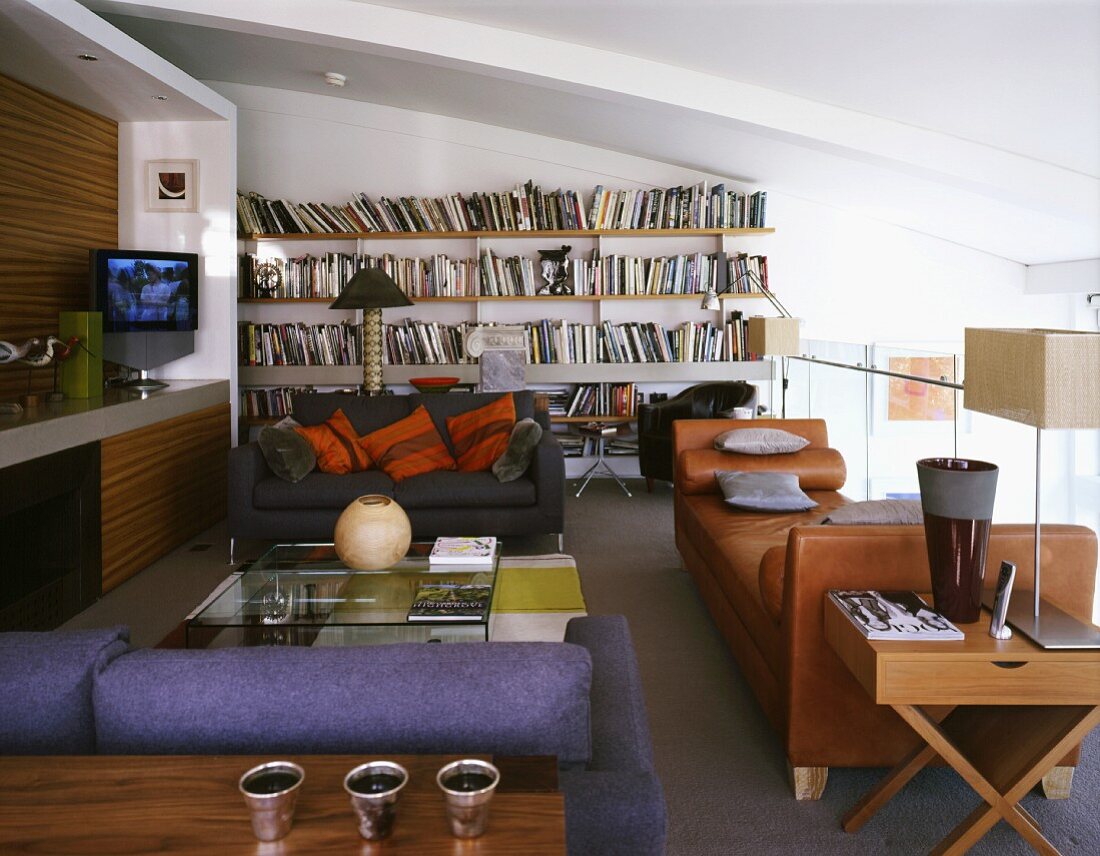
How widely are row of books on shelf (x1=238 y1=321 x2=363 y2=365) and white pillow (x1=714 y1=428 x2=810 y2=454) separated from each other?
3.46 meters

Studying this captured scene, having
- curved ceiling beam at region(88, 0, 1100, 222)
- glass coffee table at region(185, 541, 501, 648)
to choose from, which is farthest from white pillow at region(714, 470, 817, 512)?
curved ceiling beam at region(88, 0, 1100, 222)

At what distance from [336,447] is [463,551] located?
1.80 meters

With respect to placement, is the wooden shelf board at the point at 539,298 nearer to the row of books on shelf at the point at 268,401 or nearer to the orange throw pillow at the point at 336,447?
the row of books on shelf at the point at 268,401

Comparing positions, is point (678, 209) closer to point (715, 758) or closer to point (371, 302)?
point (371, 302)

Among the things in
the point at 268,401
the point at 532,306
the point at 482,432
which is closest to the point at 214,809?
the point at 482,432

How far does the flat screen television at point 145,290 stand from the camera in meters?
5.04

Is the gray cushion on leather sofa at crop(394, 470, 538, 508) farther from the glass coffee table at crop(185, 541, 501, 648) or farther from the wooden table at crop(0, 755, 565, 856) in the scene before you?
the wooden table at crop(0, 755, 565, 856)

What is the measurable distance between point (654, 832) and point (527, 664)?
0.95ft

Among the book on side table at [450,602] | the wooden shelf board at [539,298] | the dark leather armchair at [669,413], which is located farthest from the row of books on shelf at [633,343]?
the book on side table at [450,602]

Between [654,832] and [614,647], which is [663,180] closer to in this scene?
[614,647]

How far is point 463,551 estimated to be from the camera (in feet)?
12.1

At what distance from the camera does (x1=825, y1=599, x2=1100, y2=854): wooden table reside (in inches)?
81.0

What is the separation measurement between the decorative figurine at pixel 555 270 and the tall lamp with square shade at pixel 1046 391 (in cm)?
501

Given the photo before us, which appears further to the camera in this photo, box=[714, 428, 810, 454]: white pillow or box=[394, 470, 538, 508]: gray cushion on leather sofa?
box=[394, 470, 538, 508]: gray cushion on leather sofa
